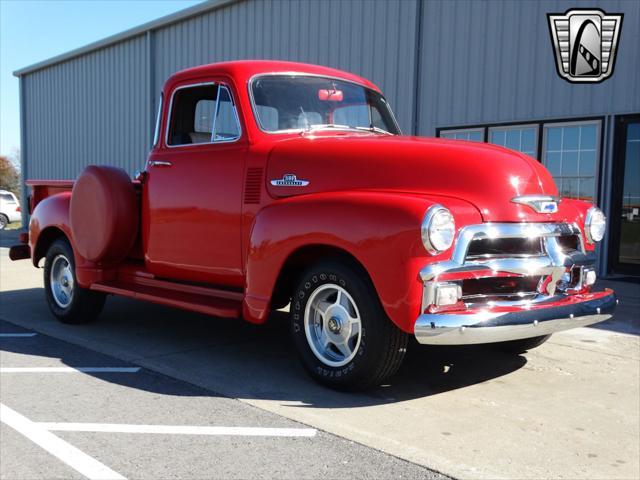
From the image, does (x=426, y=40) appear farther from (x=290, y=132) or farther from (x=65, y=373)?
(x=65, y=373)

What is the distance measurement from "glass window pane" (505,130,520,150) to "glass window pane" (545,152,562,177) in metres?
0.53

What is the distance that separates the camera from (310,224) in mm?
3898

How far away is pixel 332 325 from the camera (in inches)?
155

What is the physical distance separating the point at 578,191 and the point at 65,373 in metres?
8.03

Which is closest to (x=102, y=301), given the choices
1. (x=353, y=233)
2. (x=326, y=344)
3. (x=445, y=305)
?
(x=326, y=344)

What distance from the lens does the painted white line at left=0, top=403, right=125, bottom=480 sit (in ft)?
9.32

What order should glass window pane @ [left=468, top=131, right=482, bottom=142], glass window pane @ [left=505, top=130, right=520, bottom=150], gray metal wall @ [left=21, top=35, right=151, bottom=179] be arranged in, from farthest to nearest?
1. gray metal wall @ [left=21, top=35, right=151, bottom=179]
2. glass window pane @ [left=468, top=131, right=482, bottom=142]
3. glass window pane @ [left=505, top=130, right=520, bottom=150]

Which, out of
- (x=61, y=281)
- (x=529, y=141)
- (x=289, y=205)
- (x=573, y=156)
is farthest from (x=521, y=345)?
(x=529, y=141)

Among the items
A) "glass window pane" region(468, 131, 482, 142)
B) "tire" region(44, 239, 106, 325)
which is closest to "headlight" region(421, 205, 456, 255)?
"tire" region(44, 239, 106, 325)

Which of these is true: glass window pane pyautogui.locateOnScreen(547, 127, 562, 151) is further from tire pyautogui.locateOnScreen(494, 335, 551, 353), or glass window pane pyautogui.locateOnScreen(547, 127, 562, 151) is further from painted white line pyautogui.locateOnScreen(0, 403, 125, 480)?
painted white line pyautogui.locateOnScreen(0, 403, 125, 480)

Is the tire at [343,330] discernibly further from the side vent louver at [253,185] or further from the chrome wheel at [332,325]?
the side vent louver at [253,185]

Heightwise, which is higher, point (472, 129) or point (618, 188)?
point (472, 129)

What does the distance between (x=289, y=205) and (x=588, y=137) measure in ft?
23.1

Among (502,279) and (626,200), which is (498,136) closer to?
(626,200)
